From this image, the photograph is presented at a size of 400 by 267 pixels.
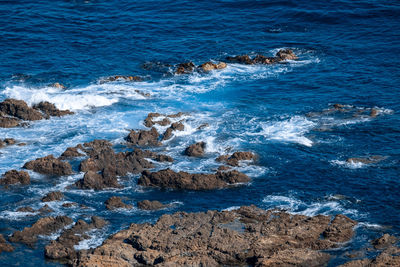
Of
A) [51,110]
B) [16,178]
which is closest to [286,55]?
[51,110]

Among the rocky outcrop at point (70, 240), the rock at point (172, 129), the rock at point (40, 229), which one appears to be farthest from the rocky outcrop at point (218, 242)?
the rock at point (172, 129)

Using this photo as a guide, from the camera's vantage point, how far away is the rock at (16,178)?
137 feet

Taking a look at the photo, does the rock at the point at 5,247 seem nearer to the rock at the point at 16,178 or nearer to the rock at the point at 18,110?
the rock at the point at 16,178

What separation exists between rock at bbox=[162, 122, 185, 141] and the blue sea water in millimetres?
627

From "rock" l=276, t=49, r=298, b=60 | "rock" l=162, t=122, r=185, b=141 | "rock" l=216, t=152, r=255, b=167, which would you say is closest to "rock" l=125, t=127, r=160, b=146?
"rock" l=162, t=122, r=185, b=141

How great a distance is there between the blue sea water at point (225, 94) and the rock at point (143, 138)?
1.26 meters

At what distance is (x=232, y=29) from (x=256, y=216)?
3934cm

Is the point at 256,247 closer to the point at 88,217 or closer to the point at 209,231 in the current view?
the point at 209,231

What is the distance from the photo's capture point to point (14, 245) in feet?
113

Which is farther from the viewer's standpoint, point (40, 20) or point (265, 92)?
point (40, 20)

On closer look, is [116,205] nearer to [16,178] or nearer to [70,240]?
[70,240]

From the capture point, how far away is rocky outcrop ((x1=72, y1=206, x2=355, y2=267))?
31672mm

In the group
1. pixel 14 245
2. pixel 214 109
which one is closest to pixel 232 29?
pixel 214 109

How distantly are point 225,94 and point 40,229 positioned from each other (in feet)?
86.7
